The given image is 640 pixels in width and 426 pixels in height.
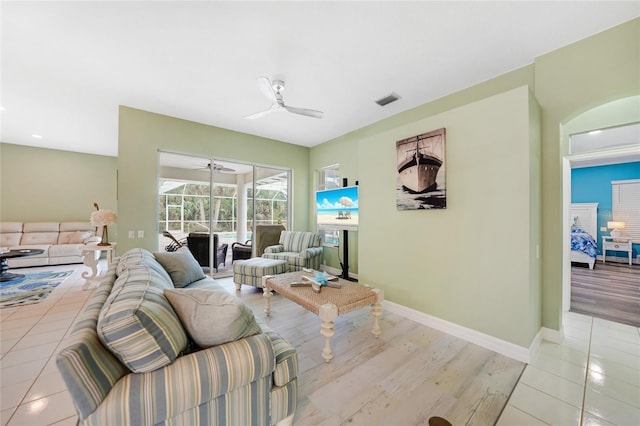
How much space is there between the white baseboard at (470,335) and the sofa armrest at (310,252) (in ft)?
5.72

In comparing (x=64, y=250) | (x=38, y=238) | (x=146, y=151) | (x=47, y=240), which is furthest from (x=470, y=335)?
(x=38, y=238)

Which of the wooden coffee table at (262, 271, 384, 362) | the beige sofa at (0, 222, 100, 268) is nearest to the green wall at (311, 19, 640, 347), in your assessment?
the wooden coffee table at (262, 271, 384, 362)

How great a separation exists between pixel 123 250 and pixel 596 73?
21.6ft

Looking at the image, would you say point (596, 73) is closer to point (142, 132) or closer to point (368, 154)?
point (368, 154)

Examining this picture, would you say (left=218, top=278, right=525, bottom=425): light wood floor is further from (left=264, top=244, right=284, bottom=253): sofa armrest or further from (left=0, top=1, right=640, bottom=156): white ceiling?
(left=0, top=1, right=640, bottom=156): white ceiling

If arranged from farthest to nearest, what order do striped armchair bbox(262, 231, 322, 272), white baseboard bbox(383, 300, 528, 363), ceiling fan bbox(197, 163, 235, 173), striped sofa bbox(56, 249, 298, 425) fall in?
ceiling fan bbox(197, 163, 235, 173), striped armchair bbox(262, 231, 322, 272), white baseboard bbox(383, 300, 528, 363), striped sofa bbox(56, 249, 298, 425)

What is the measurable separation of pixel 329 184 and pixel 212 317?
16.2ft

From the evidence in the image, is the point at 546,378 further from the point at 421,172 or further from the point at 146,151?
the point at 146,151

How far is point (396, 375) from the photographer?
6.51 feet

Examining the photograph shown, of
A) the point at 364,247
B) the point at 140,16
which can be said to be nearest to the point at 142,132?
the point at 140,16

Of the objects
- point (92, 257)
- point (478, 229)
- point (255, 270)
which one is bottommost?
point (255, 270)

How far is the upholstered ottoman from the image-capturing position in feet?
12.9

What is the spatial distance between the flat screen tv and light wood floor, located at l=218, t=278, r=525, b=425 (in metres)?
2.04

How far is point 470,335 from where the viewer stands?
2.52 metres
